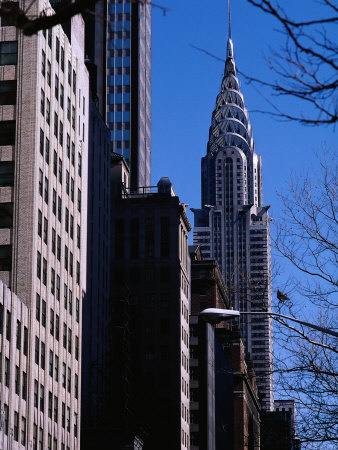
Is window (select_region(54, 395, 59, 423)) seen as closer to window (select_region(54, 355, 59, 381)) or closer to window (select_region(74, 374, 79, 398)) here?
window (select_region(54, 355, 59, 381))

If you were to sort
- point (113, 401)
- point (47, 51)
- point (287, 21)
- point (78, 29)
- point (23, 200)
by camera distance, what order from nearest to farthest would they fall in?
1. point (287, 21)
2. point (23, 200)
3. point (47, 51)
4. point (78, 29)
5. point (113, 401)

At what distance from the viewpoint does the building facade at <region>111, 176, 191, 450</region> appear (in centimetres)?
14012

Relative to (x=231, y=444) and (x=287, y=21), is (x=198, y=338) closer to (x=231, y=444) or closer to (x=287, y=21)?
(x=231, y=444)

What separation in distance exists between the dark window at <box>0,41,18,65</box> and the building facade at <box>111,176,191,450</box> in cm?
5928

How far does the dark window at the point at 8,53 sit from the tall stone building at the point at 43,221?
2.8 inches

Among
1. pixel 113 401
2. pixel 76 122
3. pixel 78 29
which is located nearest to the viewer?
pixel 76 122

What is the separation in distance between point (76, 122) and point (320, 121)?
80.7 meters

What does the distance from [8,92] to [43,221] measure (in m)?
9.89

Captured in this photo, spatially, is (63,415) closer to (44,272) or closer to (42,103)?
(44,272)

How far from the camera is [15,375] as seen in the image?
224 feet

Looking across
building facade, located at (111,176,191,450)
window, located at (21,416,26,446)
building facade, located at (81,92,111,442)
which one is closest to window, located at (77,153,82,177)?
building facade, located at (81,92,111,442)

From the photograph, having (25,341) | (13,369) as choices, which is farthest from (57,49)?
(13,369)

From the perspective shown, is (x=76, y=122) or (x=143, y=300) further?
(x=143, y=300)

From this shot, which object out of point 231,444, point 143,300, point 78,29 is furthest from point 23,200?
point 231,444
